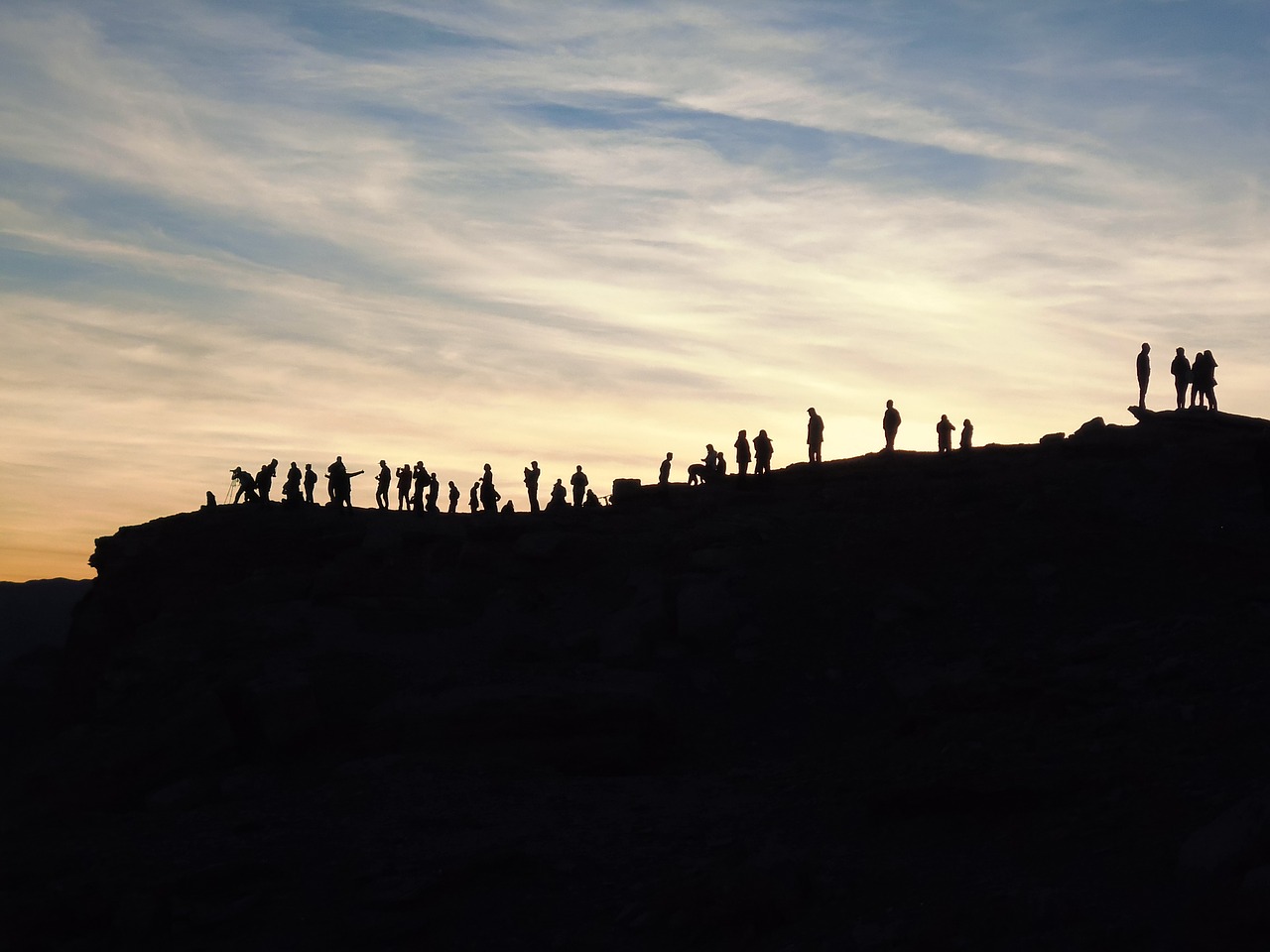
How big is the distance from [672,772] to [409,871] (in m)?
5.28

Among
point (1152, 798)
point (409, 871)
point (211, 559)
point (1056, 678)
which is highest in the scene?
point (211, 559)

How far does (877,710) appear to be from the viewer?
20391mm

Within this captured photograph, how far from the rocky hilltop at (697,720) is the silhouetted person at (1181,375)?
127 centimetres

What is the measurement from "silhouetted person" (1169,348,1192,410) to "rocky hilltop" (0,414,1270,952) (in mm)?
1275

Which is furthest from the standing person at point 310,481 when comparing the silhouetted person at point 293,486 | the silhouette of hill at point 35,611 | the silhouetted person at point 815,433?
the silhouette of hill at point 35,611

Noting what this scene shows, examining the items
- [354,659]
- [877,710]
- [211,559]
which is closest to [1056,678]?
[877,710]

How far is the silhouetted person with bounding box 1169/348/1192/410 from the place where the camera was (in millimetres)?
32406

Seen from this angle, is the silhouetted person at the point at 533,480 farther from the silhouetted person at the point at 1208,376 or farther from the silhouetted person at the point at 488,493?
the silhouetted person at the point at 1208,376

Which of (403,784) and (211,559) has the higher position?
(211,559)

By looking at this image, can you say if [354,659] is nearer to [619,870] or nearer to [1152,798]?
[619,870]

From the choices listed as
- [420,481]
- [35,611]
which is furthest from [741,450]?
[35,611]

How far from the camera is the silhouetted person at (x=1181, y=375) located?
3241 centimetres

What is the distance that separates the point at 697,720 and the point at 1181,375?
19.0 metres

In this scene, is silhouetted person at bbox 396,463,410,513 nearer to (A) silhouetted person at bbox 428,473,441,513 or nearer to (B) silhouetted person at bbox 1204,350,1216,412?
(A) silhouetted person at bbox 428,473,441,513
